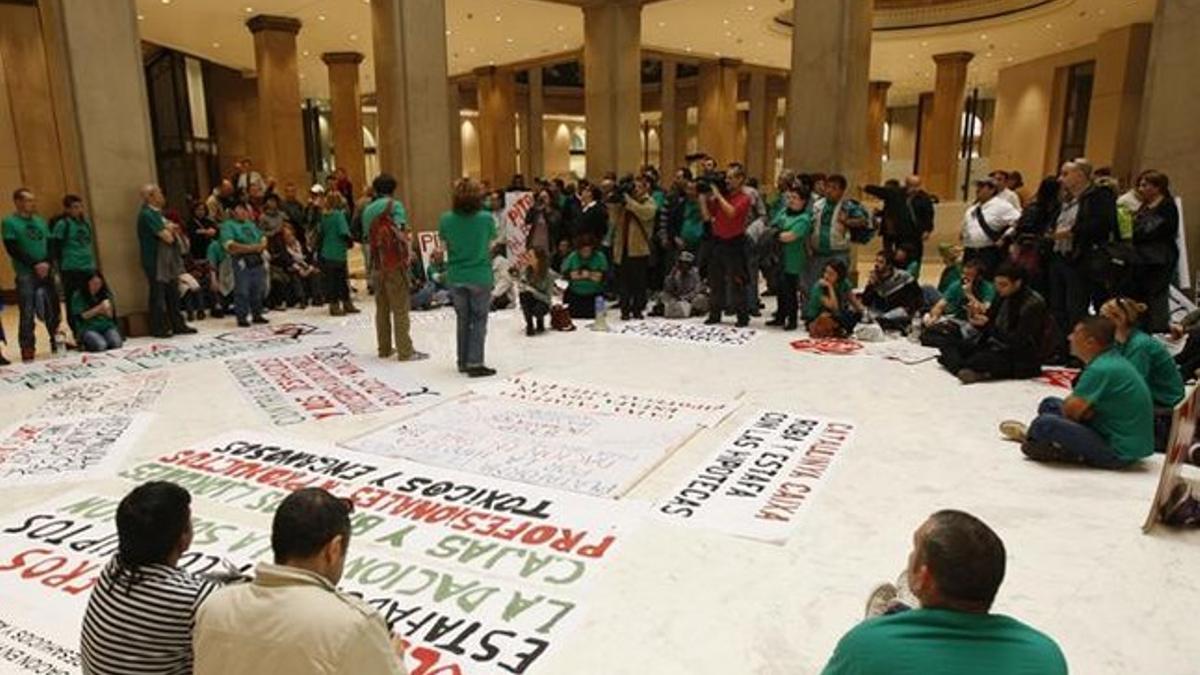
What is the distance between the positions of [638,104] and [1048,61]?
15402mm

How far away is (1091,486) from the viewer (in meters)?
4.53

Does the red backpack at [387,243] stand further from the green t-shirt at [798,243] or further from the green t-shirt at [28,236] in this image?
the green t-shirt at [798,243]

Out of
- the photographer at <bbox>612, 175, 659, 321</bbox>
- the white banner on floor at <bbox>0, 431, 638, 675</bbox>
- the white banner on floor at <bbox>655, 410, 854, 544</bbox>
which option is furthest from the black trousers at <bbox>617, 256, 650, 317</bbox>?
the white banner on floor at <bbox>0, 431, 638, 675</bbox>

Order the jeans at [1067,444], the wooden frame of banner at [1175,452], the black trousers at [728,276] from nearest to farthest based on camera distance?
the wooden frame of banner at [1175,452] → the jeans at [1067,444] → the black trousers at [728,276]

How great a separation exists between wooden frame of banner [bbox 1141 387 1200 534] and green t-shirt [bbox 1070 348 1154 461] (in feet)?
1.27

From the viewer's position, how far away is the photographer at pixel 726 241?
9.35 m

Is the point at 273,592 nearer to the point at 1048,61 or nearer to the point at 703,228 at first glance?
the point at 703,228

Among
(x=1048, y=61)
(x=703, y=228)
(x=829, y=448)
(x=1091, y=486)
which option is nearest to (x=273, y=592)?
(x=829, y=448)

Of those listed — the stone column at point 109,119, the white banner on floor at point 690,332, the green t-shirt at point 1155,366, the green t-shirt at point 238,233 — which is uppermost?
the stone column at point 109,119

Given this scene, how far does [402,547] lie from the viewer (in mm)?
3795

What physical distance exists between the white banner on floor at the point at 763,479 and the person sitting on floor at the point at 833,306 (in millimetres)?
3290

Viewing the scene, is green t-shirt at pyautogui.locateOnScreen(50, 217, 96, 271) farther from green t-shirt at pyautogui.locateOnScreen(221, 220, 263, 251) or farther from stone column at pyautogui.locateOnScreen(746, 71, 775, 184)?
stone column at pyautogui.locateOnScreen(746, 71, 775, 184)

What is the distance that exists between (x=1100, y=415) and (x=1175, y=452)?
870 mm

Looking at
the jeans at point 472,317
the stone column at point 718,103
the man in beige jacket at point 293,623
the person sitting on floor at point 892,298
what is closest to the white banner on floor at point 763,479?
the man in beige jacket at point 293,623
